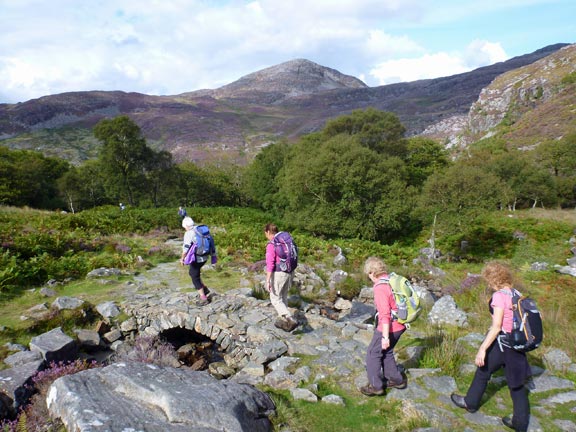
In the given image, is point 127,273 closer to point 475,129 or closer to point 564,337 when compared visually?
point 564,337

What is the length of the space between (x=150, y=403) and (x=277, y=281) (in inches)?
145

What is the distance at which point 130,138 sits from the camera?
34.5 m

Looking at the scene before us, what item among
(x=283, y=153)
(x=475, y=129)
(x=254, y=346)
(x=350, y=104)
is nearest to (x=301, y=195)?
(x=283, y=153)

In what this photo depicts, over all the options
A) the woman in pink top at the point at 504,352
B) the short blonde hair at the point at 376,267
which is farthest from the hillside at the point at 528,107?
the short blonde hair at the point at 376,267

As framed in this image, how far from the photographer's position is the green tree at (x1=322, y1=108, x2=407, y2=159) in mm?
37562

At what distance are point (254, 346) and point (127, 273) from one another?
6956mm

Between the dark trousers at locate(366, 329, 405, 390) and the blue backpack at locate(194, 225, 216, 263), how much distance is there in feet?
15.4

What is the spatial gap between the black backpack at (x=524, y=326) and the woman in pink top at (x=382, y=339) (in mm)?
1412

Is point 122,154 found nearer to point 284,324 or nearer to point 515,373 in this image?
point 284,324

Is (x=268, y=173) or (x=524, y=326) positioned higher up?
(x=268, y=173)

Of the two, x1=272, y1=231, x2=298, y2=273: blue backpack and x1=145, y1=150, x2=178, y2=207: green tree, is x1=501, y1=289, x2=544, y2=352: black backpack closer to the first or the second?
x1=272, y1=231, x2=298, y2=273: blue backpack

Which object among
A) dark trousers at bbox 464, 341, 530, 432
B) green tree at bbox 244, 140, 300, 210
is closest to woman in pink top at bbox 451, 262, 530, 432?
dark trousers at bbox 464, 341, 530, 432

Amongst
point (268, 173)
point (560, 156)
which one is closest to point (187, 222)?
point (268, 173)

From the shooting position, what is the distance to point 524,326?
4.13 meters
